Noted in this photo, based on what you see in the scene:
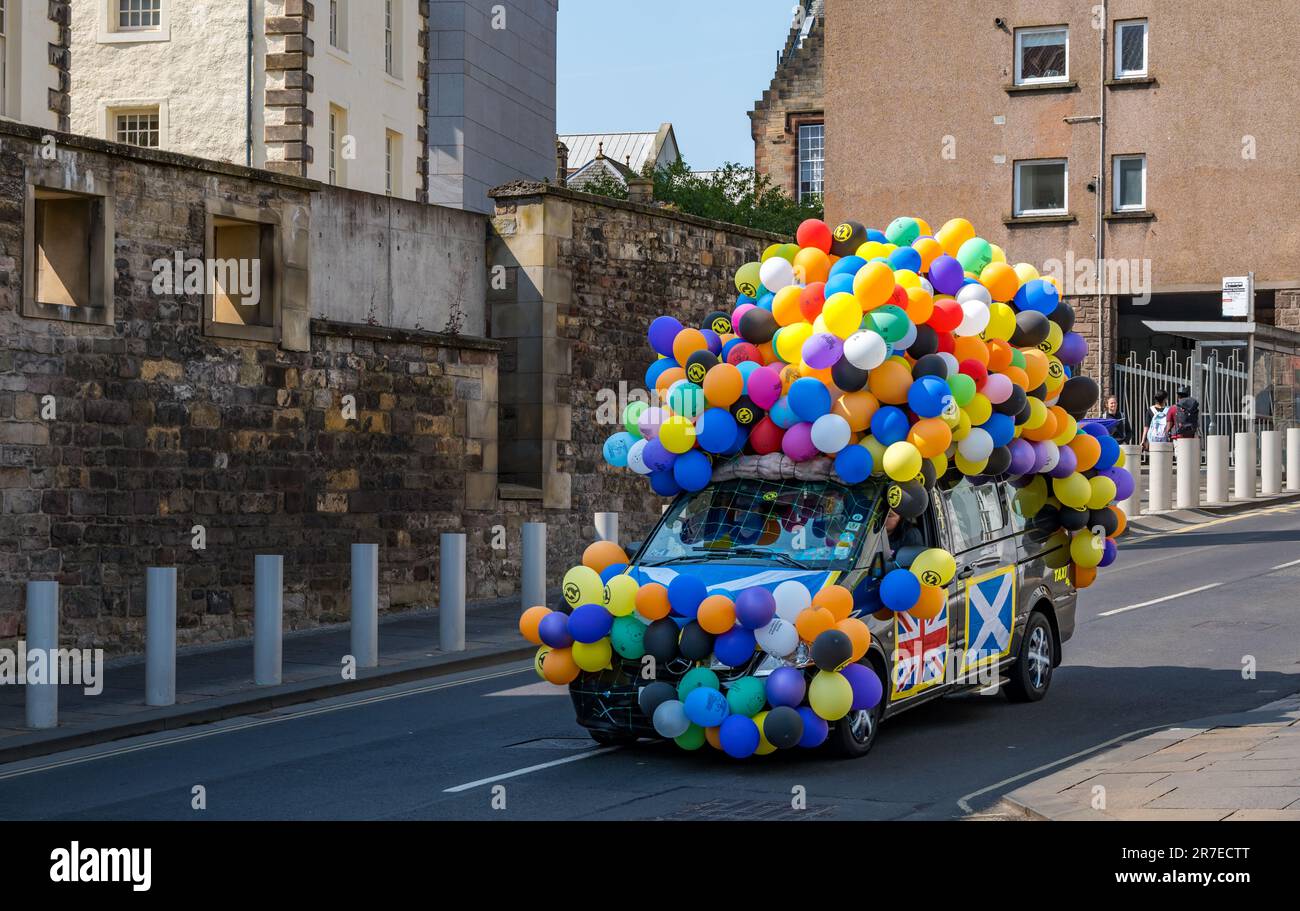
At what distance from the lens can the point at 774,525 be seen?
10578 millimetres

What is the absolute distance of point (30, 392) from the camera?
49.7ft

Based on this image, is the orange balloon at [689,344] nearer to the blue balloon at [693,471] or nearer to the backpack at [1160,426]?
the blue balloon at [693,471]

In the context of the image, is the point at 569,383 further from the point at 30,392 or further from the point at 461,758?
the point at 461,758

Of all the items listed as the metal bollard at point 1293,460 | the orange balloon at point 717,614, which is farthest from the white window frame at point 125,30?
the orange balloon at point 717,614

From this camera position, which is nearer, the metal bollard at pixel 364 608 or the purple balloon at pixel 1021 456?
the purple balloon at pixel 1021 456

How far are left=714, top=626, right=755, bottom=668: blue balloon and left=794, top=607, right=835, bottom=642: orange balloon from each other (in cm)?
28

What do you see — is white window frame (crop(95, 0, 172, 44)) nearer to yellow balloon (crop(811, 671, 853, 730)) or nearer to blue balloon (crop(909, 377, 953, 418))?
blue balloon (crop(909, 377, 953, 418))

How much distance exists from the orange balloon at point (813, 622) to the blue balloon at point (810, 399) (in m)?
1.47

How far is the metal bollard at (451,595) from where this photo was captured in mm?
16000

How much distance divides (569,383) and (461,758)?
461 inches

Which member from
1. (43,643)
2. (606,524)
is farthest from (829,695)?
(606,524)

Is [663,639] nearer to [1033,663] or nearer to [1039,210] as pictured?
[1033,663]

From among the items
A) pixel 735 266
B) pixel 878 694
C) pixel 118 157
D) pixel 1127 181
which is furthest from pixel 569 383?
pixel 1127 181

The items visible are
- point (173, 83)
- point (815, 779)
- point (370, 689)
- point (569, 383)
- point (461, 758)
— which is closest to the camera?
point (815, 779)
